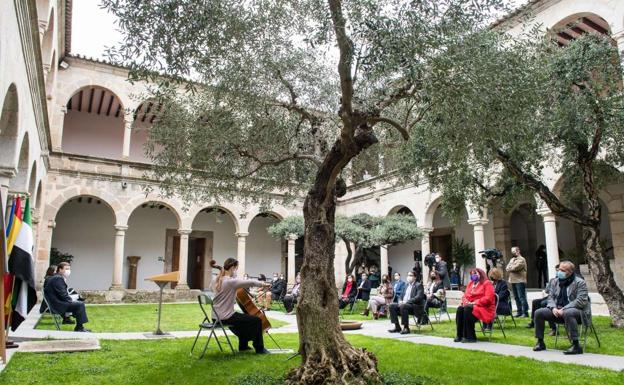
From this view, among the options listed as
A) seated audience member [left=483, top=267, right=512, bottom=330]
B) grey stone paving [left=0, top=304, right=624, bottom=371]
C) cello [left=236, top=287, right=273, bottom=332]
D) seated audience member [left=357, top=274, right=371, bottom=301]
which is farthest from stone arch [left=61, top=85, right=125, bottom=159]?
seated audience member [left=483, top=267, right=512, bottom=330]

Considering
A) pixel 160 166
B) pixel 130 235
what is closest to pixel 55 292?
pixel 160 166

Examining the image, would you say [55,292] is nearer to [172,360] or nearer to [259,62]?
[172,360]

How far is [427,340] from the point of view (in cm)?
769

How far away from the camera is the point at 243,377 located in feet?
15.9

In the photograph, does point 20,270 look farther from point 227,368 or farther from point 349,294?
point 349,294

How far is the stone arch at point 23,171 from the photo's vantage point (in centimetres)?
944

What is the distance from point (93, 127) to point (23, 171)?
1237 cm

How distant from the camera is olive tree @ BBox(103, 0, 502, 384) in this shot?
470cm

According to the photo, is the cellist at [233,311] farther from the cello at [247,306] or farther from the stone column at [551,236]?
the stone column at [551,236]

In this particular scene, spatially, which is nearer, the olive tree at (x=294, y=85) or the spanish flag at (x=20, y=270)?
the olive tree at (x=294, y=85)

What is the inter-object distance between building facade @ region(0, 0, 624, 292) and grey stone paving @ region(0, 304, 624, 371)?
3.02 metres

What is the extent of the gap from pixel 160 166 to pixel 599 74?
8.02 meters

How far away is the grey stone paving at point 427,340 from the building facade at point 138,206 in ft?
9.90

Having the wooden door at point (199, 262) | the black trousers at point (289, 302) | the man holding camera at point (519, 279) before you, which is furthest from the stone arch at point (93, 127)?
the man holding camera at point (519, 279)
